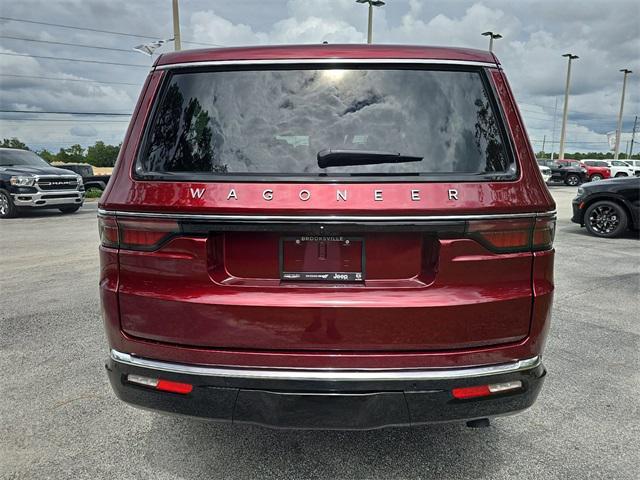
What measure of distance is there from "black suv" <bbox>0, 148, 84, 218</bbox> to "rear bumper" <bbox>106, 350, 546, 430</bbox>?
1356 cm

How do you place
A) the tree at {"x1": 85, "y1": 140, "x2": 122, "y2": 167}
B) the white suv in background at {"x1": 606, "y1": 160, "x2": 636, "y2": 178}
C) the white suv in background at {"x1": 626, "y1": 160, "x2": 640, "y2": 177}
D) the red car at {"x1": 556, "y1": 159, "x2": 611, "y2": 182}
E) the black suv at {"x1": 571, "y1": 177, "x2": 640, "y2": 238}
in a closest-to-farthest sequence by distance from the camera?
the black suv at {"x1": 571, "y1": 177, "x2": 640, "y2": 238} < the red car at {"x1": 556, "y1": 159, "x2": 611, "y2": 182} < the white suv in background at {"x1": 606, "y1": 160, "x2": 636, "y2": 178} < the white suv in background at {"x1": 626, "y1": 160, "x2": 640, "y2": 177} < the tree at {"x1": 85, "y1": 140, "x2": 122, "y2": 167}

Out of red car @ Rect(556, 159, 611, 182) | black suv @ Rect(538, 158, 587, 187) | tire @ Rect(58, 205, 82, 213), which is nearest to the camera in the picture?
tire @ Rect(58, 205, 82, 213)

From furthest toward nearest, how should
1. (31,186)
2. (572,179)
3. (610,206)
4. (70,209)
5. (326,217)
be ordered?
(572,179) → (70,209) → (31,186) → (610,206) → (326,217)

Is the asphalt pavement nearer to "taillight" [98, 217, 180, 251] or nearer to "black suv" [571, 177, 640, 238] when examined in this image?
"taillight" [98, 217, 180, 251]

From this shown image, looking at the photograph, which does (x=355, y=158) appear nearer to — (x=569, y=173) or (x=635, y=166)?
(x=569, y=173)

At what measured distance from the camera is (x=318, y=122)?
6.95 ft

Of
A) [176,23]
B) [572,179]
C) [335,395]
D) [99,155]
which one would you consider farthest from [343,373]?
[99,155]

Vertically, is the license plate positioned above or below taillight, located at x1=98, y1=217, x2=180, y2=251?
below

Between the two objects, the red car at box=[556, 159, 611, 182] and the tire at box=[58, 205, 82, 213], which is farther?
the red car at box=[556, 159, 611, 182]

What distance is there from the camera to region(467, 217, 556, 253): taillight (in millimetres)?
1976

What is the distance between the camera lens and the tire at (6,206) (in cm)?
1351

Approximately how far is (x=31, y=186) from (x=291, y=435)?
13434mm

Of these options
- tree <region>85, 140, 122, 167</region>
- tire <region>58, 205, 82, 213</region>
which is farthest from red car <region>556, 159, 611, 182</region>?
tree <region>85, 140, 122, 167</region>

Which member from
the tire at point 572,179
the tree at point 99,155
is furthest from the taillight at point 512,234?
the tree at point 99,155
